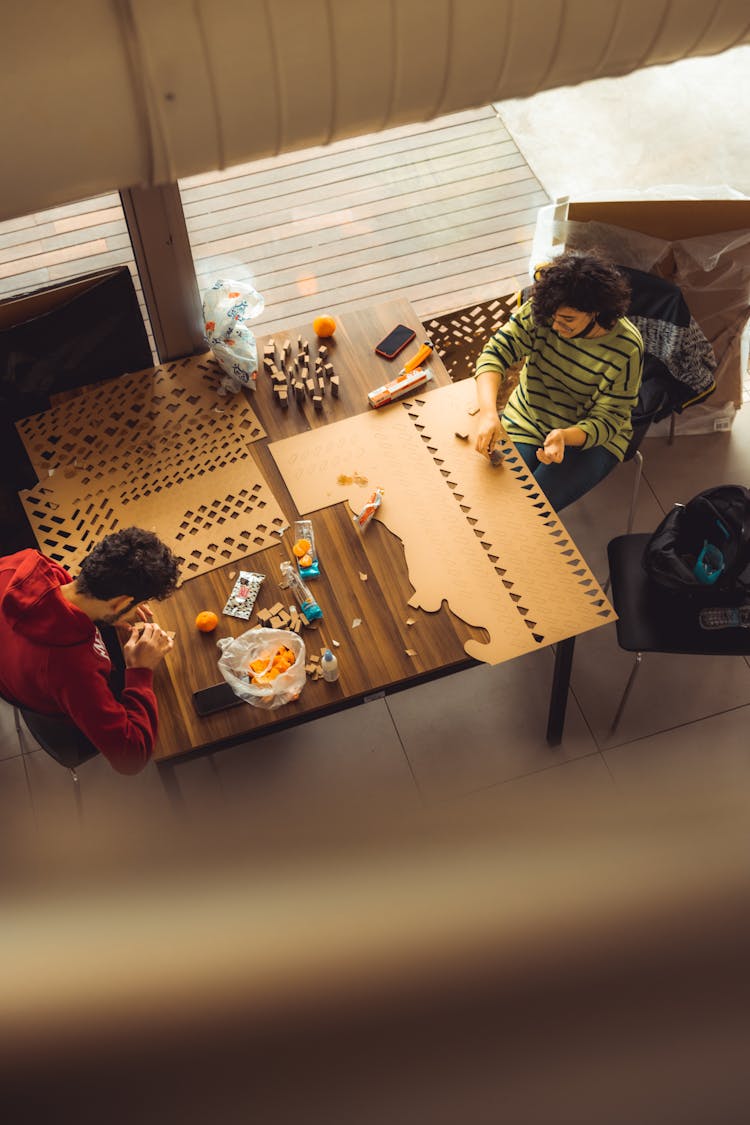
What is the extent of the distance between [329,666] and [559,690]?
95 centimetres

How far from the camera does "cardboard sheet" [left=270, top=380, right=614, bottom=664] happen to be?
2.72m

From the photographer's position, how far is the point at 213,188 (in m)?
4.75

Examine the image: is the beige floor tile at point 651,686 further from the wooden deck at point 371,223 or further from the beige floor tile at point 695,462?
the wooden deck at point 371,223

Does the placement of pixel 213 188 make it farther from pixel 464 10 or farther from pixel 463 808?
pixel 463 808

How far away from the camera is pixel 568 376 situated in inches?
129

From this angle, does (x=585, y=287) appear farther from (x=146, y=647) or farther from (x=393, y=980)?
(x=393, y=980)

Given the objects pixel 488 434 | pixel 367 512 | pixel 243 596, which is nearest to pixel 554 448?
pixel 488 434

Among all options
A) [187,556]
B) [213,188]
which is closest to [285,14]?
[187,556]

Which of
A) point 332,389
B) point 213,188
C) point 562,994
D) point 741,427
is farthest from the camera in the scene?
point 213,188

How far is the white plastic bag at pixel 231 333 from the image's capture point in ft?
10.1

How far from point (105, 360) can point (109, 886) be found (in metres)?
3.15

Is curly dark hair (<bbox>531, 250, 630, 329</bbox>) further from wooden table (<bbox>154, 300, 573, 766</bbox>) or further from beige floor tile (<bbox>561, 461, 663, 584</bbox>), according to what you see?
beige floor tile (<bbox>561, 461, 663, 584</bbox>)

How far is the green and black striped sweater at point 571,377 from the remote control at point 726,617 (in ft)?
2.16

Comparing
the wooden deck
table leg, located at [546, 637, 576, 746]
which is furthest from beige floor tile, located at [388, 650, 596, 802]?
the wooden deck
